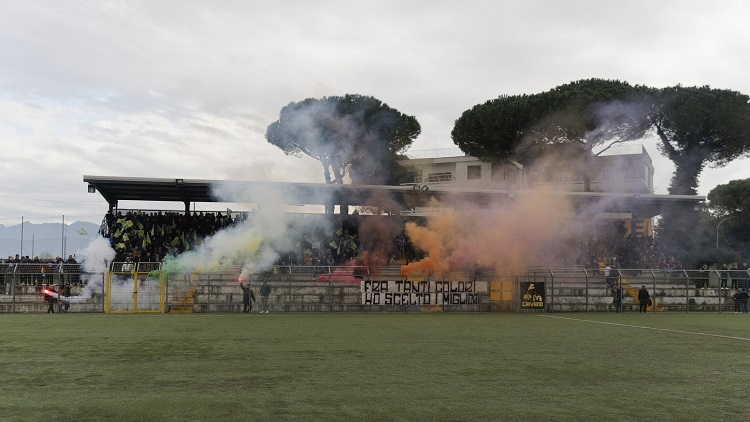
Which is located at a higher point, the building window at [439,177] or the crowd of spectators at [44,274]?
the building window at [439,177]

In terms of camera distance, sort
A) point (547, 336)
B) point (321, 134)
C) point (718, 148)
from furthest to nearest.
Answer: point (718, 148) < point (321, 134) < point (547, 336)

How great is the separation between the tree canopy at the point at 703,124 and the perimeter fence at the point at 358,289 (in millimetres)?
Result: 20134

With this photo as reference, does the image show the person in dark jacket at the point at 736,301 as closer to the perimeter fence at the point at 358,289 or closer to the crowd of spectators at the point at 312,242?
the perimeter fence at the point at 358,289

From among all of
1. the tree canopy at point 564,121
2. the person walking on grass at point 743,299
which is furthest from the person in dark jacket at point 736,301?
the tree canopy at point 564,121

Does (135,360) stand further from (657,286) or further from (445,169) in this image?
(445,169)

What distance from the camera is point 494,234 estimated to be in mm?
37812

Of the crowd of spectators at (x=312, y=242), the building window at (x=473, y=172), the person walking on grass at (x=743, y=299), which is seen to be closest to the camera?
the person walking on grass at (x=743, y=299)

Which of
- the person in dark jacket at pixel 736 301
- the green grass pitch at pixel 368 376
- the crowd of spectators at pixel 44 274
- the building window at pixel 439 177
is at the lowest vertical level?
the person in dark jacket at pixel 736 301

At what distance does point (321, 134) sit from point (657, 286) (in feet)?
84.7

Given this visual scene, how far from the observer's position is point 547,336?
18.5m

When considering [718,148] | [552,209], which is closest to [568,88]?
[718,148]

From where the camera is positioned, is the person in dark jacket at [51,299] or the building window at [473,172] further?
the building window at [473,172]

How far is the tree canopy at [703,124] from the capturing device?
51750 millimetres

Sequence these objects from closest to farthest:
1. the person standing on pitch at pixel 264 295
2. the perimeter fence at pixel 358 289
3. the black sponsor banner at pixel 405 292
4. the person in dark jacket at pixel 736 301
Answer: the perimeter fence at pixel 358 289 → the person standing on pitch at pixel 264 295 → the black sponsor banner at pixel 405 292 → the person in dark jacket at pixel 736 301
